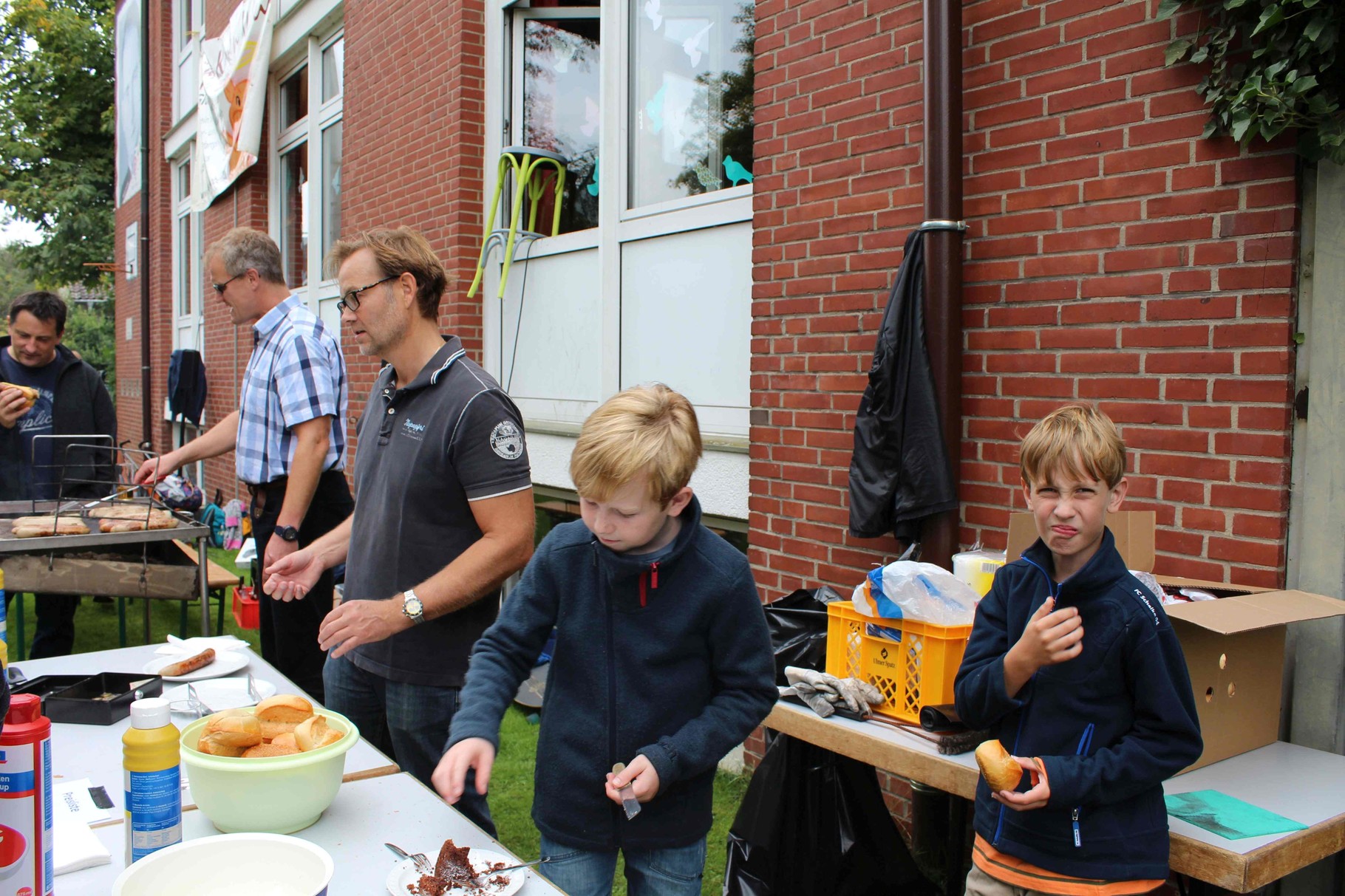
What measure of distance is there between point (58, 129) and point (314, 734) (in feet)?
82.9

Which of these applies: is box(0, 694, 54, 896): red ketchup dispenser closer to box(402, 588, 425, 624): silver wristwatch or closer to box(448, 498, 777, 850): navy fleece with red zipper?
box(448, 498, 777, 850): navy fleece with red zipper

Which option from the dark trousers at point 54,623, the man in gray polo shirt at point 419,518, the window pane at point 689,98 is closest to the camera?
the man in gray polo shirt at point 419,518

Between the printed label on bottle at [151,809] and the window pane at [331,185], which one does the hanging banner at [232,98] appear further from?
the printed label on bottle at [151,809]

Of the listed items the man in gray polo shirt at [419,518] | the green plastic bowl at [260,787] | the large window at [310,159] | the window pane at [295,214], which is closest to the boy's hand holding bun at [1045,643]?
the man in gray polo shirt at [419,518]

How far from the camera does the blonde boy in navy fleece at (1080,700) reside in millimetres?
1958

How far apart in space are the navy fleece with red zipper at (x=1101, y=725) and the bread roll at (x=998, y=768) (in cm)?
7

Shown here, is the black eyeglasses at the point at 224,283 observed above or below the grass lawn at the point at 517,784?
above

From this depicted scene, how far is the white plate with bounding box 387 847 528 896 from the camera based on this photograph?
5.18 feet

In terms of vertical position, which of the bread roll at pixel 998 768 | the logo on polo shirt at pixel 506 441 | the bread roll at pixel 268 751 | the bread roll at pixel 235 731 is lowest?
the bread roll at pixel 998 768

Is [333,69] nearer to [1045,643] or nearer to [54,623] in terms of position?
[54,623]

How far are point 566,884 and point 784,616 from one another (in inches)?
55.6

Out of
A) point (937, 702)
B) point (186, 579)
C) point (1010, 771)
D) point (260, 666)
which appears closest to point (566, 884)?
point (1010, 771)

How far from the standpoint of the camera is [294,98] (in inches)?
428

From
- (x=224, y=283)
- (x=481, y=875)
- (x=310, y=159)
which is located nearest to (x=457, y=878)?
(x=481, y=875)
